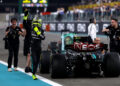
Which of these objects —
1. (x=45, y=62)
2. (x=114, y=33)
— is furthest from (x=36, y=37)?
(x=114, y=33)

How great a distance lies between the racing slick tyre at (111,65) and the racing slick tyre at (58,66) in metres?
1.12

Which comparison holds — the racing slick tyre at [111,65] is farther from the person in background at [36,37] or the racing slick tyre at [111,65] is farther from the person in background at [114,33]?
the person in background at [36,37]

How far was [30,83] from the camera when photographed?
916 cm

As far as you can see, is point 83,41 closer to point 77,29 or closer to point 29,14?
point 29,14

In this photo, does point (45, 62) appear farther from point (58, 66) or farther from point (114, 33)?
point (114, 33)

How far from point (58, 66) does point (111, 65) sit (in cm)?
138

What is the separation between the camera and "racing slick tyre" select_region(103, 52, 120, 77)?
32.7 ft

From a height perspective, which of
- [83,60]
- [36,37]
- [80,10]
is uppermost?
[80,10]

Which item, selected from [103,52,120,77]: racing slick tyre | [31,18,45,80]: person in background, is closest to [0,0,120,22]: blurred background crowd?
[31,18,45,80]: person in background

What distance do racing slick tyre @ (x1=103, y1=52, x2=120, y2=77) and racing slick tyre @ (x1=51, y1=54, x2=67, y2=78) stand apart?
1119 millimetres

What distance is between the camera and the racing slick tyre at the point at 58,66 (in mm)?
9703

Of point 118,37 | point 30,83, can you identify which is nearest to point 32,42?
point 30,83

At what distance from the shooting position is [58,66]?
9703mm

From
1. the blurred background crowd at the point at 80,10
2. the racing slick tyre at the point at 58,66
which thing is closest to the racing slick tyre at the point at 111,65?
the racing slick tyre at the point at 58,66
